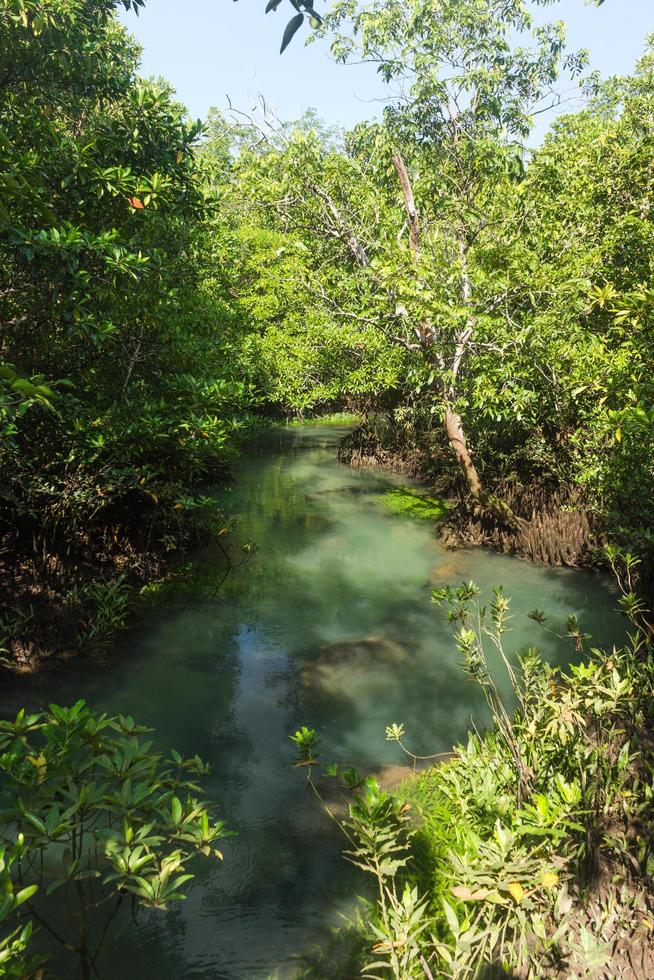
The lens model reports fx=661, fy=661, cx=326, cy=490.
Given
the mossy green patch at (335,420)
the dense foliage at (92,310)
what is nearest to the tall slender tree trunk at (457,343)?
the dense foliage at (92,310)

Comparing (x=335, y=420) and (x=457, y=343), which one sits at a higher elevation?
(x=457, y=343)

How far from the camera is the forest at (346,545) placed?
3.36m

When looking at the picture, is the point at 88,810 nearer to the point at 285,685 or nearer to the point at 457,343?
the point at 285,685

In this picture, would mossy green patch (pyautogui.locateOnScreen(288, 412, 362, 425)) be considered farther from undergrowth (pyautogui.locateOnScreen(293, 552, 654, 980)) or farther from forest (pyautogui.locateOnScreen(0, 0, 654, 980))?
undergrowth (pyautogui.locateOnScreen(293, 552, 654, 980))

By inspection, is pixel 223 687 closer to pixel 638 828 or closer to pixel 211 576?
pixel 211 576

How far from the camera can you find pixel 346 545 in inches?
501

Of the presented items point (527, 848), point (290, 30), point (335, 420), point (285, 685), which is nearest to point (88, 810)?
point (527, 848)

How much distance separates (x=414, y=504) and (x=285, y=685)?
8549 millimetres

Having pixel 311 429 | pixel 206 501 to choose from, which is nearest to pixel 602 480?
pixel 206 501

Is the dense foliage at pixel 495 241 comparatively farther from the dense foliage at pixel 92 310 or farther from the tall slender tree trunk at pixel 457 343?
the dense foliage at pixel 92 310

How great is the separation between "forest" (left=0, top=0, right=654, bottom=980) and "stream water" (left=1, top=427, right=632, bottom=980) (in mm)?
51

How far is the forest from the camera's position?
11.0ft

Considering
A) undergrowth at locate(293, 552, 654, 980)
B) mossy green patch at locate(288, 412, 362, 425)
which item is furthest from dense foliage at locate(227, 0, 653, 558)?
mossy green patch at locate(288, 412, 362, 425)

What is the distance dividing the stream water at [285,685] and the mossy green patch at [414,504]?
804mm
